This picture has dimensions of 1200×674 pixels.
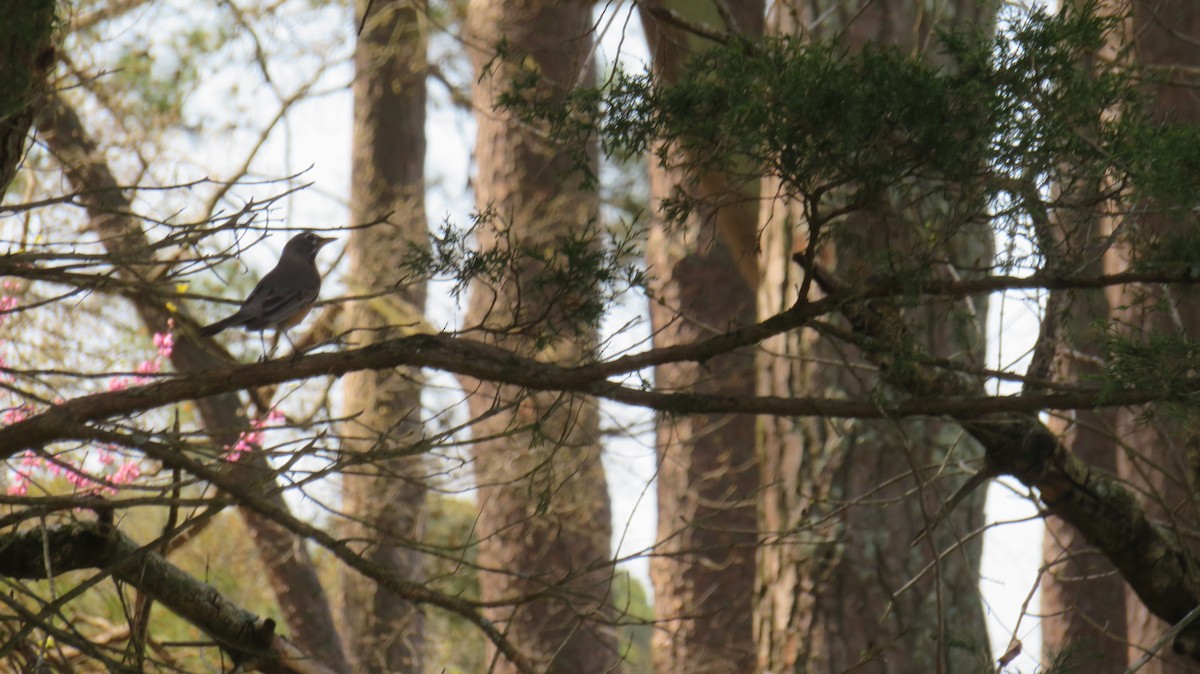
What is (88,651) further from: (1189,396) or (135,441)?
(1189,396)

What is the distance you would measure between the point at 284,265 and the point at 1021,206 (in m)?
3.31

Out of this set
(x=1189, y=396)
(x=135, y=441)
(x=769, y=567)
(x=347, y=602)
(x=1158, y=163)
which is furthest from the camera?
(x=347, y=602)

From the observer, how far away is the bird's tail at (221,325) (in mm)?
4336

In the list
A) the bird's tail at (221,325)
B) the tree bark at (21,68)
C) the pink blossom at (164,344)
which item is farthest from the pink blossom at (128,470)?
the tree bark at (21,68)

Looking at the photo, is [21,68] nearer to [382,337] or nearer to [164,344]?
[164,344]

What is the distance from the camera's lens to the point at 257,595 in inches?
398

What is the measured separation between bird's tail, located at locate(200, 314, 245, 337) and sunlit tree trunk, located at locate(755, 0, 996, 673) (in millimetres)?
2005

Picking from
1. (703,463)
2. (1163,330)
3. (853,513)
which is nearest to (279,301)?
(853,513)

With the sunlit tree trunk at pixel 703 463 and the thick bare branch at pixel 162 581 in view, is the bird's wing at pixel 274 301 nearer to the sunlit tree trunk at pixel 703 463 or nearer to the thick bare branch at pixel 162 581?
the thick bare branch at pixel 162 581

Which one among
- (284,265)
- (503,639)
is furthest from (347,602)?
(503,639)

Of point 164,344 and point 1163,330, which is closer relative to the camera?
point 1163,330

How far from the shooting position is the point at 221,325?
439cm

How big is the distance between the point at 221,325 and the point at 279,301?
0.35 metres

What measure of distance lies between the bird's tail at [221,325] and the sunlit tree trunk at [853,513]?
6.58ft
